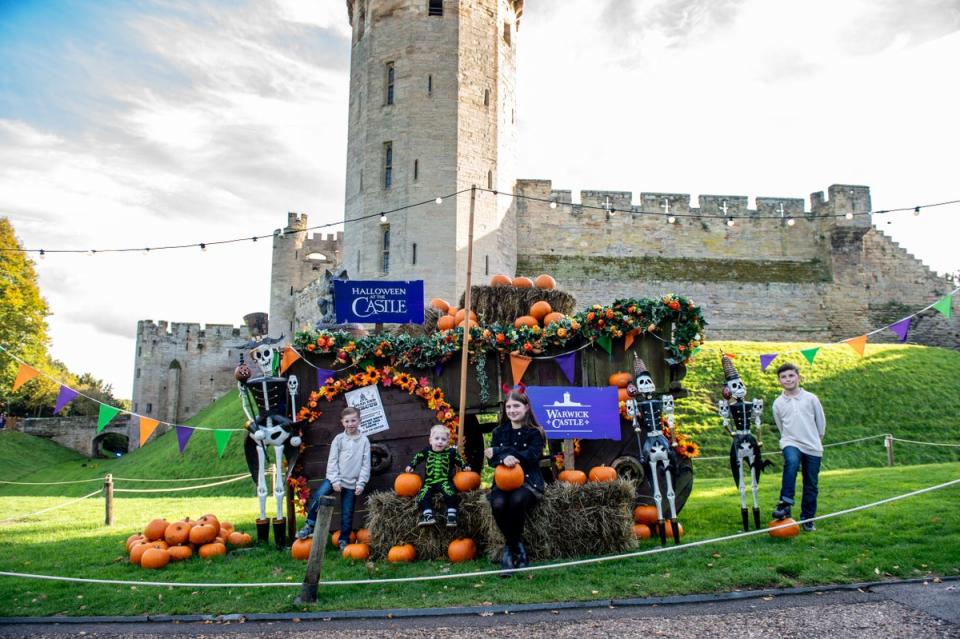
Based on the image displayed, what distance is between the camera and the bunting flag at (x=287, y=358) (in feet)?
28.5

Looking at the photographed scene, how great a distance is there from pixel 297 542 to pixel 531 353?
3.39m

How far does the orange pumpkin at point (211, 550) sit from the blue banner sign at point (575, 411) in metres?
3.87

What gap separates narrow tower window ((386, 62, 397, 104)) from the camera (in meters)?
24.5

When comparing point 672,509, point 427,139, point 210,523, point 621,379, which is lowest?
point 210,523

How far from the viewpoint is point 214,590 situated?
6414mm

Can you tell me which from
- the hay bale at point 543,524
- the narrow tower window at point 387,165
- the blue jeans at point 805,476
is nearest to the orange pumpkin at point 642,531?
the hay bale at point 543,524

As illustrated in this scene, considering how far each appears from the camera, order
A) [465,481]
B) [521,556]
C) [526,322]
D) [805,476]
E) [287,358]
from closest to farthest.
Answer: [521,556] < [465,481] < [805,476] < [287,358] < [526,322]

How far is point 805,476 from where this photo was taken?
24.8 ft

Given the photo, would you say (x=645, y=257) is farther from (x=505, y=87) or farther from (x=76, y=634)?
(x=76, y=634)

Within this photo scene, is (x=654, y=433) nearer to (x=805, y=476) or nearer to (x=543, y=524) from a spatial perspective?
(x=543, y=524)

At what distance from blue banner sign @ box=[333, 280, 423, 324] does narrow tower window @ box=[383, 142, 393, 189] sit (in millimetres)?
15163

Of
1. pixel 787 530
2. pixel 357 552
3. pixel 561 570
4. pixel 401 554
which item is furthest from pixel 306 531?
pixel 787 530

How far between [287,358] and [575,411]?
11.7 feet

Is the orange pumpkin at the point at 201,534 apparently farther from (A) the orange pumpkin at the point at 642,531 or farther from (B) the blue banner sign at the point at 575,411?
(A) the orange pumpkin at the point at 642,531
